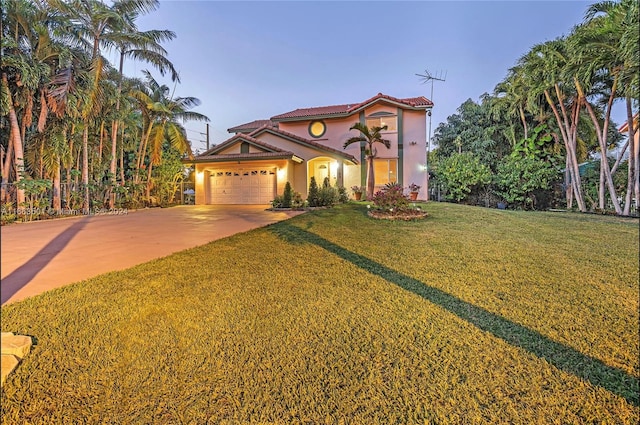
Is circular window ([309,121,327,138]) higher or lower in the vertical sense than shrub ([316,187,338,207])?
higher

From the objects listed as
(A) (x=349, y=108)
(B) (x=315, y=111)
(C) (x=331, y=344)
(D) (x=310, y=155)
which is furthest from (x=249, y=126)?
(C) (x=331, y=344)

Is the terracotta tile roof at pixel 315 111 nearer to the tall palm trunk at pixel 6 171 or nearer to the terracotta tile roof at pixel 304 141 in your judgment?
the terracotta tile roof at pixel 304 141

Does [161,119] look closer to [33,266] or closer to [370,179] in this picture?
[370,179]

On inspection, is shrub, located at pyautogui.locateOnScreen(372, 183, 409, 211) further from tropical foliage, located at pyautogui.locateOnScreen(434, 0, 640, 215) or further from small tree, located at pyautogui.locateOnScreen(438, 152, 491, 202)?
small tree, located at pyautogui.locateOnScreen(438, 152, 491, 202)

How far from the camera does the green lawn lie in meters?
1.70

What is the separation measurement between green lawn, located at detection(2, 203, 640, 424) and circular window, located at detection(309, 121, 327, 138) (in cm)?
1427

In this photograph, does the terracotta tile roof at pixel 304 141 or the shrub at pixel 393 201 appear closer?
the shrub at pixel 393 201

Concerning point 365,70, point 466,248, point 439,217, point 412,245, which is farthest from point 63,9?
point 365,70

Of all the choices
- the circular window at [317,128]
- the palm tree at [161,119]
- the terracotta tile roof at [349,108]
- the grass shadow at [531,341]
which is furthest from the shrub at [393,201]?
the palm tree at [161,119]

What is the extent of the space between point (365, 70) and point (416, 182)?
6.21 meters

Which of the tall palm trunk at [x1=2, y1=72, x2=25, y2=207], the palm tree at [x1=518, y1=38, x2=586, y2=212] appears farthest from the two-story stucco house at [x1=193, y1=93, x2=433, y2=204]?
the tall palm trunk at [x1=2, y1=72, x2=25, y2=207]

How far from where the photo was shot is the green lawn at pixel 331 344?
1.70 meters

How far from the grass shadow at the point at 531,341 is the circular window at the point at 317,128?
568 inches

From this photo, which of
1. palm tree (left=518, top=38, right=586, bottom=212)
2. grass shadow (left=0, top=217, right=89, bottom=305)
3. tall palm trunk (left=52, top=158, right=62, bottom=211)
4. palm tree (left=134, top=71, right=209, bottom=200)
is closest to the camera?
grass shadow (left=0, top=217, right=89, bottom=305)
